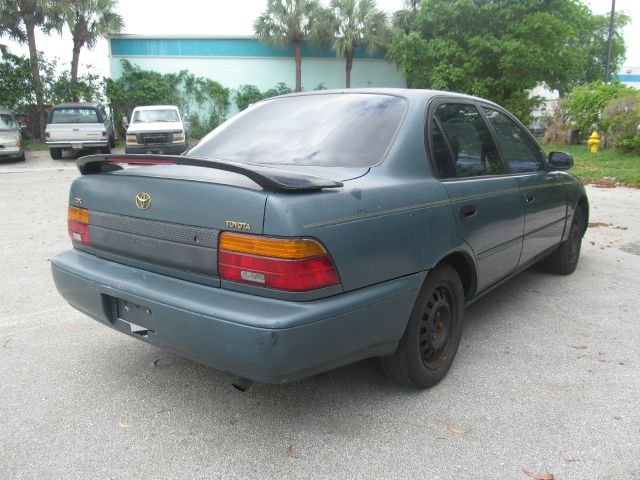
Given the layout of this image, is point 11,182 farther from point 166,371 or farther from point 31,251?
point 166,371

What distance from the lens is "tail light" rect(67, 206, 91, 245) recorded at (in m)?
2.94

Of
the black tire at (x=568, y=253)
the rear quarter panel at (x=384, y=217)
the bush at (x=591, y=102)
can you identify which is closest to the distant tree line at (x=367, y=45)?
the bush at (x=591, y=102)

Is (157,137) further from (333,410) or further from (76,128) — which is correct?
(333,410)

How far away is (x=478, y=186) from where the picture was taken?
3.20 meters

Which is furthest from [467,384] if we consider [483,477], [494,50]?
[494,50]

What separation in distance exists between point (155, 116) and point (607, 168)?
45.5 feet

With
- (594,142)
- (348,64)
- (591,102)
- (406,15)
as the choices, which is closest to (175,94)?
(348,64)

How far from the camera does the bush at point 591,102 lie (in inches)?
700

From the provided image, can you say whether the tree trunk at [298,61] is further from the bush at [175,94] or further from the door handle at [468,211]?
the door handle at [468,211]

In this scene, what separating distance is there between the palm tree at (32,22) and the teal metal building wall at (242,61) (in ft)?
13.2

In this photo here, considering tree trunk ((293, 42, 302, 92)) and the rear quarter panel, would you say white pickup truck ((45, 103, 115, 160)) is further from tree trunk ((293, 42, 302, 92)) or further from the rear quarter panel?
the rear quarter panel

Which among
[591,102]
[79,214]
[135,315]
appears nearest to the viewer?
[135,315]

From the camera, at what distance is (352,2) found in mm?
27172

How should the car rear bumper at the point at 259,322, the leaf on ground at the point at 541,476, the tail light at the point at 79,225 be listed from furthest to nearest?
the tail light at the point at 79,225, the leaf on ground at the point at 541,476, the car rear bumper at the point at 259,322
